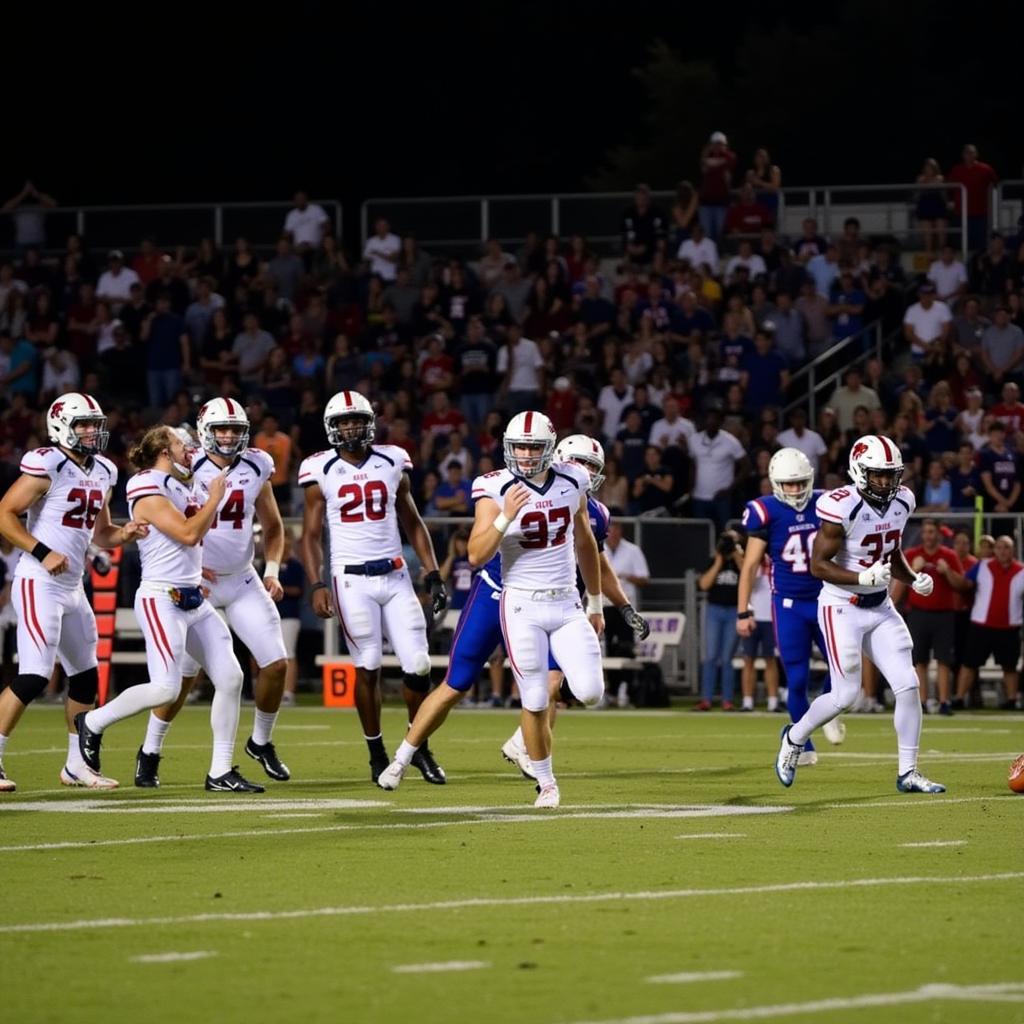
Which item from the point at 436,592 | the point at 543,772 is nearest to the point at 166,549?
the point at 436,592

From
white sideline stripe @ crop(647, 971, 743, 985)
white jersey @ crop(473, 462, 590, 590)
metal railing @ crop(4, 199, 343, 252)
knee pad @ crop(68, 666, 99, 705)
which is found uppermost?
metal railing @ crop(4, 199, 343, 252)

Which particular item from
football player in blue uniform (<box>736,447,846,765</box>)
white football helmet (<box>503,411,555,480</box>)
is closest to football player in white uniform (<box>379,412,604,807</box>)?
white football helmet (<box>503,411,555,480</box>)

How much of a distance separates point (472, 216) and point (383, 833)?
17948 millimetres

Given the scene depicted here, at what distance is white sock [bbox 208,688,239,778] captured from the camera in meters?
12.1

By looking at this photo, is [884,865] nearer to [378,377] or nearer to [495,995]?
[495,995]

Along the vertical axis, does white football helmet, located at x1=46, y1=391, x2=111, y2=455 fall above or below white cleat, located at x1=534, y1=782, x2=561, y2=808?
above

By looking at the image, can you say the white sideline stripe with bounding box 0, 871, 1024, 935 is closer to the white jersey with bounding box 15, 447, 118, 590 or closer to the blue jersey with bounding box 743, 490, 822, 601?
the white jersey with bounding box 15, 447, 118, 590

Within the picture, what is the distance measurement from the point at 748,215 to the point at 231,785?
1504cm

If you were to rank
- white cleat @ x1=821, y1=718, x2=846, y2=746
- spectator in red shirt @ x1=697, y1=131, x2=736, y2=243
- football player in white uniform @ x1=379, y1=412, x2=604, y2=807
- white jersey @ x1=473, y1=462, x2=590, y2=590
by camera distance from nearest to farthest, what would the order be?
football player in white uniform @ x1=379, y1=412, x2=604, y2=807, white jersey @ x1=473, y1=462, x2=590, y2=590, white cleat @ x1=821, y1=718, x2=846, y2=746, spectator in red shirt @ x1=697, y1=131, x2=736, y2=243

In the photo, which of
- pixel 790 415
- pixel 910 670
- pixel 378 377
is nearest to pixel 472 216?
pixel 378 377

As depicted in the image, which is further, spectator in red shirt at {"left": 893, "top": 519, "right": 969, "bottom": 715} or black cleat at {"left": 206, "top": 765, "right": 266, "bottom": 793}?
spectator in red shirt at {"left": 893, "top": 519, "right": 969, "bottom": 715}

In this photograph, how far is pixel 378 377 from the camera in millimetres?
24656

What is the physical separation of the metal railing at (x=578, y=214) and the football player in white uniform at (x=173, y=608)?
1487cm

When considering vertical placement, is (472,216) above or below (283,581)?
above
